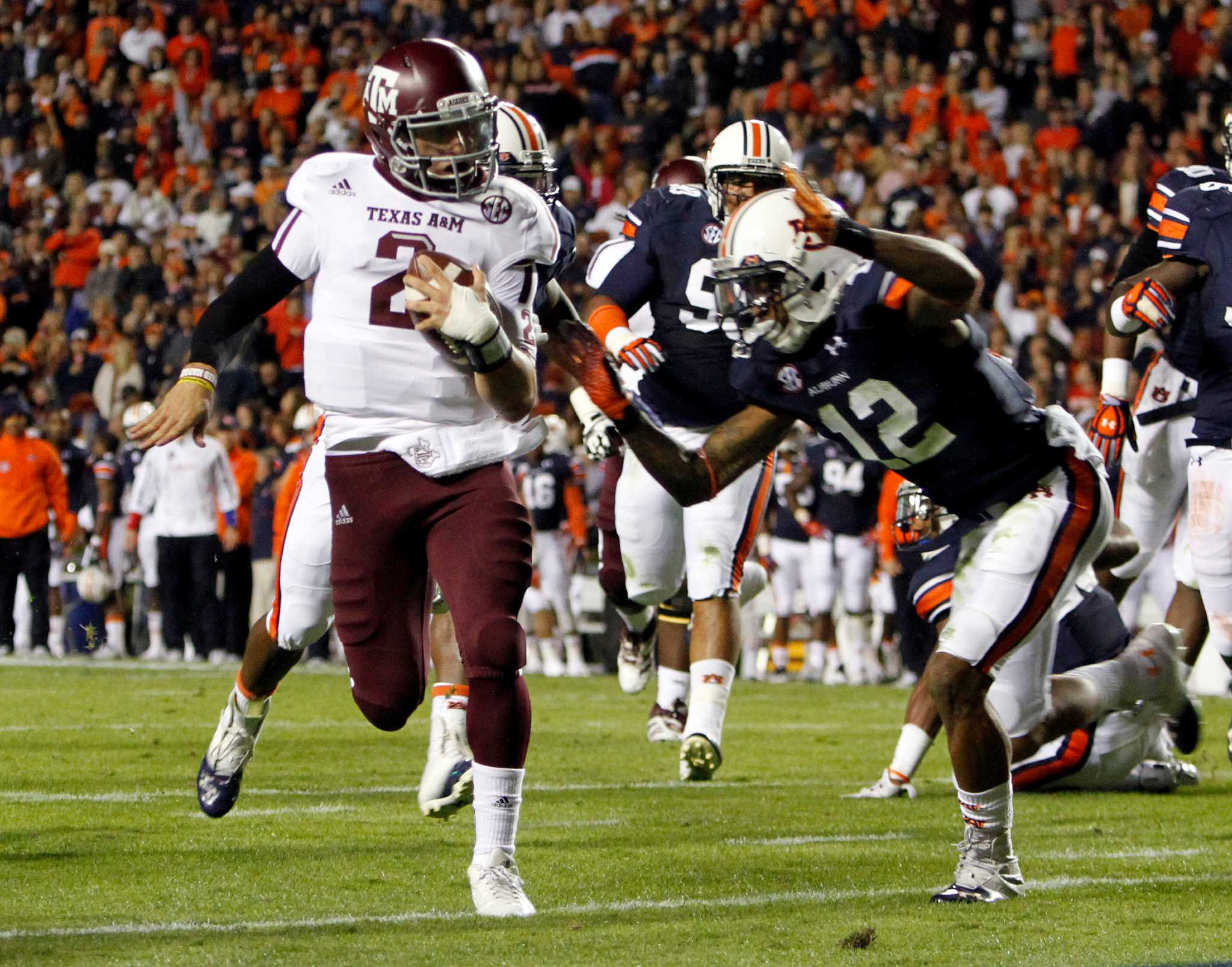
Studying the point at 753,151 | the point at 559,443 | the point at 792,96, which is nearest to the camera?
the point at 753,151

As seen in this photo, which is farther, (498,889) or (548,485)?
(548,485)

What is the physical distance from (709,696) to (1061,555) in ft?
6.21

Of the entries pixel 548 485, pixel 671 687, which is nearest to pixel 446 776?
pixel 671 687

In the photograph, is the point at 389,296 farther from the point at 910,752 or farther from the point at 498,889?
the point at 910,752

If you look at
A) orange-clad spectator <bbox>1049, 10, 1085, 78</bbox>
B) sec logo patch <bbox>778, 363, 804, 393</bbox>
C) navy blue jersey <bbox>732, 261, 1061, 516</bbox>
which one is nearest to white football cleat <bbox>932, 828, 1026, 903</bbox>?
navy blue jersey <bbox>732, 261, 1061, 516</bbox>

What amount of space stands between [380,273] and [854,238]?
1013 mm

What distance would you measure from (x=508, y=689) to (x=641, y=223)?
3.05 meters

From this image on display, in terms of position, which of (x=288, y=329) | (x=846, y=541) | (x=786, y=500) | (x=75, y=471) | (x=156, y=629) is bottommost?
(x=156, y=629)

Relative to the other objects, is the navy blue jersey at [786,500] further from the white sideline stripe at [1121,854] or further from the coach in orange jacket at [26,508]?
the white sideline stripe at [1121,854]

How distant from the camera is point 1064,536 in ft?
14.1

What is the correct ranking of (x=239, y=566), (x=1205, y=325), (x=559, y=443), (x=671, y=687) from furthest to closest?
(x=239, y=566)
(x=559, y=443)
(x=671, y=687)
(x=1205, y=325)

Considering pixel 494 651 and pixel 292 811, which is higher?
pixel 494 651

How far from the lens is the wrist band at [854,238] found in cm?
388

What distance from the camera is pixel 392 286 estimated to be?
4105 millimetres
